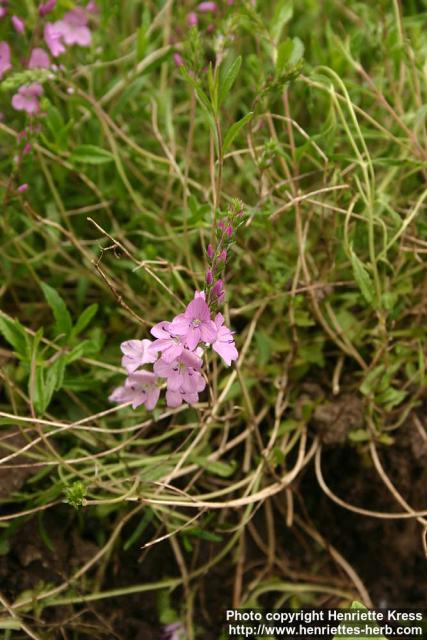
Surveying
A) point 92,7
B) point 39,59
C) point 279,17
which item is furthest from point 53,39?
point 279,17

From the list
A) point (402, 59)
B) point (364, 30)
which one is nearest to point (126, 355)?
point (402, 59)

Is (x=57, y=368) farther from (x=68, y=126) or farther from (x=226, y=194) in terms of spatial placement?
(x=226, y=194)

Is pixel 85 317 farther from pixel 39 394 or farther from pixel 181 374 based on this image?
pixel 181 374

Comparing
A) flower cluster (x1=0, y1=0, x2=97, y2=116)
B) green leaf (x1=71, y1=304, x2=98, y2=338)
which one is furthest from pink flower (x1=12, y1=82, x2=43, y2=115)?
green leaf (x1=71, y1=304, x2=98, y2=338)

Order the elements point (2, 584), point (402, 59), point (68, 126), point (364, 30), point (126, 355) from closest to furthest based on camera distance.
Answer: point (126, 355) < point (2, 584) < point (68, 126) < point (402, 59) < point (364, 30)

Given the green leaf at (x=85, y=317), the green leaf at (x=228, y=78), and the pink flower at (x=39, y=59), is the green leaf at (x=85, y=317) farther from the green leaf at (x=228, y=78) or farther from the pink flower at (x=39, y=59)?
the pink flower at (x=39, y=59)
